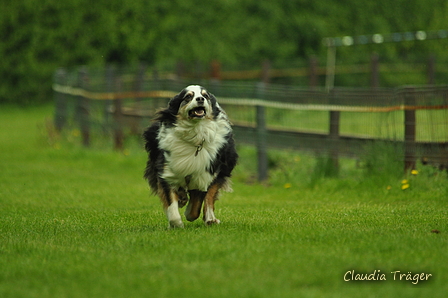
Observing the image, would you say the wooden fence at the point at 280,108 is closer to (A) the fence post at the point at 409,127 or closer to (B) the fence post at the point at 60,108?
(A) the fence post at the point at 409,127

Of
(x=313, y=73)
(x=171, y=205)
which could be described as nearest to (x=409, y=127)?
(x=171, y=205)

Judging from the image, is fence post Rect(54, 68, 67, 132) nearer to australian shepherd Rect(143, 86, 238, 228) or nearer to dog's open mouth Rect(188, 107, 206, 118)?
australian shepherd Rect(143, 86, 238, 228)

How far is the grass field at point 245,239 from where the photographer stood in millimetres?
5379

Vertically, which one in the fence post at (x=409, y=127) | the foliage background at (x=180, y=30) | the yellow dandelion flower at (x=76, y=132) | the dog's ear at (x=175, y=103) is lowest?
the yellow dandelion flower at (x=76, y=132)

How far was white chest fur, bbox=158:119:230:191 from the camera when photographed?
818 centimetres

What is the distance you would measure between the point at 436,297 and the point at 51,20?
80.5 ft

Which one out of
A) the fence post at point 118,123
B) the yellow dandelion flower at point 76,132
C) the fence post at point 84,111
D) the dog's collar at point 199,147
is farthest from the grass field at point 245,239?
the yellow dandelion flower at point 76,132

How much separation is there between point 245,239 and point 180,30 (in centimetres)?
2282

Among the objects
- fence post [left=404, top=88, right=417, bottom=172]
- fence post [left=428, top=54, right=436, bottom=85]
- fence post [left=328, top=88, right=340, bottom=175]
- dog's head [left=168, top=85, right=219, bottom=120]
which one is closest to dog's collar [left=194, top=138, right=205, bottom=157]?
dog's head [left=168, top=85, right=219, bottom=120]

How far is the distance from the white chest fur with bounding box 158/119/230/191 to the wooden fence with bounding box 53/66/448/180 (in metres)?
4.09

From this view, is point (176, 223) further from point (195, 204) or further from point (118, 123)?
point (118, 123)

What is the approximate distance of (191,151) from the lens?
8203 millimetres

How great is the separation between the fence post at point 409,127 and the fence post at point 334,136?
145 cm

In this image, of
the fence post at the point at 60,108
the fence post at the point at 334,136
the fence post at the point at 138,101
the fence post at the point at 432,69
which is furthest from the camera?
the fence post at the point at 432,69
